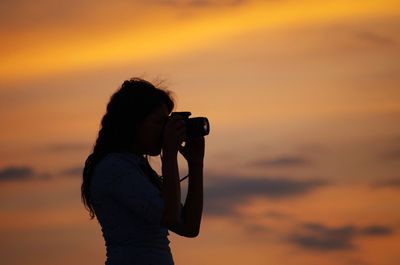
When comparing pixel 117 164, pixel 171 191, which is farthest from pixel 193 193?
pixel 117 164

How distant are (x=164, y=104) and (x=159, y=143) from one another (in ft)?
0.94

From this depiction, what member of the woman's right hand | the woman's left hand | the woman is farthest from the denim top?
the woman's left hand

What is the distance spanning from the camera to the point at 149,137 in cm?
582

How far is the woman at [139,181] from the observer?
18.5 ft

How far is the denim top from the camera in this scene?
561cm

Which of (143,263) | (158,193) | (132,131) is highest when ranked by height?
(132,131)

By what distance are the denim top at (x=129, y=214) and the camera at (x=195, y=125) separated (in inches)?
18.4

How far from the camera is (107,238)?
5.73 m

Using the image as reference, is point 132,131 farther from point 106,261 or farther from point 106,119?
point 106,261

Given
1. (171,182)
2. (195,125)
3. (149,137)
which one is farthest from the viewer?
(195,125)

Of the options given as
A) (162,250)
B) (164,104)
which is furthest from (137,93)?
(162,250)

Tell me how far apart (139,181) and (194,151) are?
521mm

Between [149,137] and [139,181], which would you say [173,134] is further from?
[139,181]

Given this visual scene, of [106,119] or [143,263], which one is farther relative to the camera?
[106,119]
